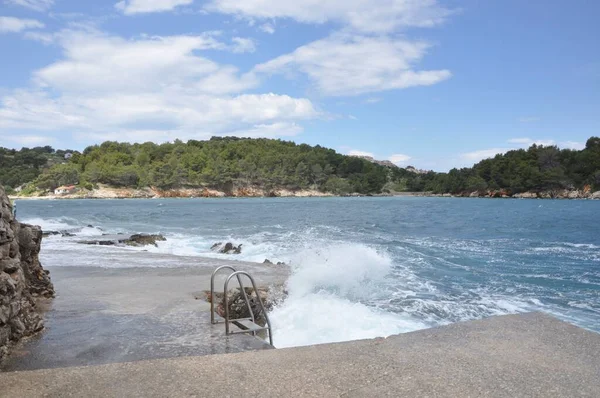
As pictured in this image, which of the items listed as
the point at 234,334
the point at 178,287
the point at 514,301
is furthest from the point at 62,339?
the point at 514,301

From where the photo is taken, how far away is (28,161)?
15125cm

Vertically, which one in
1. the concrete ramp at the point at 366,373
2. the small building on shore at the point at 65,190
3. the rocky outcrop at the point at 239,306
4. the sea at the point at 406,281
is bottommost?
the sea at the point at 406,281

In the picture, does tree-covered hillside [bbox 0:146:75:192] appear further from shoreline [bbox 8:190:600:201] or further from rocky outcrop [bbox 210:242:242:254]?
rocky outcrop [bbox 210:242:242:254]

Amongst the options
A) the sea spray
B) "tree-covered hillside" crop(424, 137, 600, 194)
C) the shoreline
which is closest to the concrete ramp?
the sea spray

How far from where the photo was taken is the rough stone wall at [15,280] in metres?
5.23

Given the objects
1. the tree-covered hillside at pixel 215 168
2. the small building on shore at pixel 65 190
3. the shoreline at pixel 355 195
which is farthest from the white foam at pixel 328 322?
the tree-covered hillside at pixel 215 168

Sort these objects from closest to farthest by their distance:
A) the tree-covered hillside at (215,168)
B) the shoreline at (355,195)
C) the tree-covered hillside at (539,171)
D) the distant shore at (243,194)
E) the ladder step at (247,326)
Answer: the ladder step at (247,326), the shoreline at (355,195), the tree-covered hillside at (539,171), the distant shore at (243,194), the tree-covered hillside at (215,168)

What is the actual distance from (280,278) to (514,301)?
19.0 ft

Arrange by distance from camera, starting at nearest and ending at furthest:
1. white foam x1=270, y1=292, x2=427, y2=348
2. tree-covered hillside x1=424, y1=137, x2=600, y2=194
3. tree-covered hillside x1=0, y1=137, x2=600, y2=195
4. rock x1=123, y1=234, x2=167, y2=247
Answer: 1. white foam x1=270, y1=292, x2=427, y2=348
2. rock x1=123, y1=234, x2=167, y2=247
3. tree-covered hillside x1=424, y1=137, x2=600, y2=194
4. tree-covered hillside x1=0, y1=137, x2=600, y2=195

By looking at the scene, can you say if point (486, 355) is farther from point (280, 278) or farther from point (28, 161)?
point (28, 161)

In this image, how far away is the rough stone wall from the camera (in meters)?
5.23

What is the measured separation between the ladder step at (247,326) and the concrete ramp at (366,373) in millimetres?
1149

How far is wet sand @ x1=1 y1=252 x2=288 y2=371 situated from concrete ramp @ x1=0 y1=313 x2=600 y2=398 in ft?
3.05

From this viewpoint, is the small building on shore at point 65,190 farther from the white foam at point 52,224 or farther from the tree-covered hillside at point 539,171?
the tree-covered hillside at point 539,171
